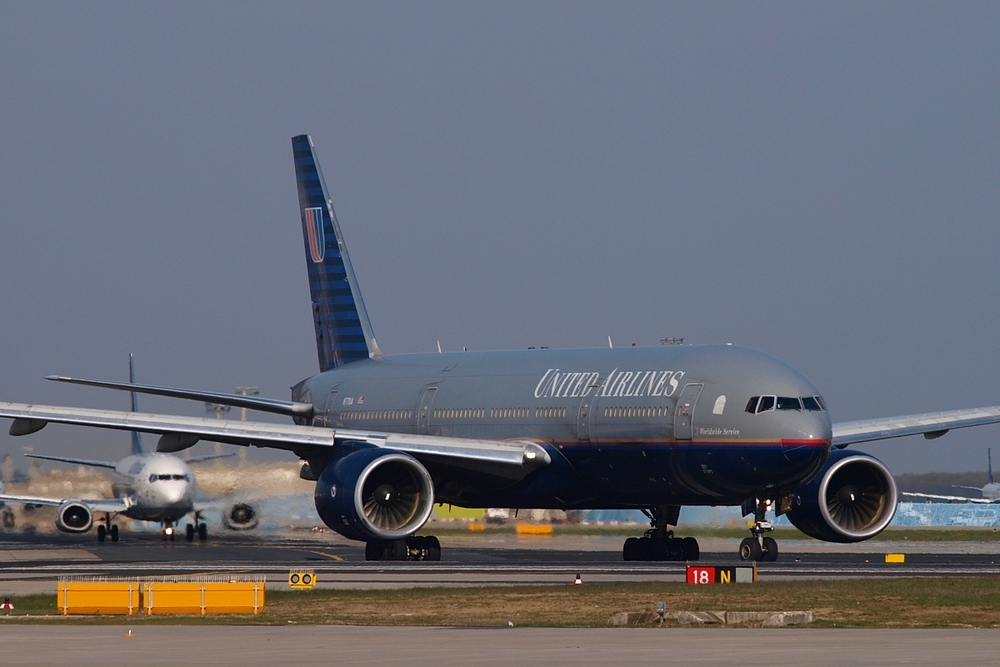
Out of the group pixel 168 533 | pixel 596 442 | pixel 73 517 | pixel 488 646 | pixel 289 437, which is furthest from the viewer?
pixel 73 517

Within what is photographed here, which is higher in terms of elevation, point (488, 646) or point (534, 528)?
point (534, 528)

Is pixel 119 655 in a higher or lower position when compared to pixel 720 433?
lower

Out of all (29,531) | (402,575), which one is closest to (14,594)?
(402,575)

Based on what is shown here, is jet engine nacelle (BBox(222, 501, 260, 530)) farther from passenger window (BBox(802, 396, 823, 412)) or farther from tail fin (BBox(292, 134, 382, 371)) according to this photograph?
passenger window (BBox(802, 396, 823, 412))

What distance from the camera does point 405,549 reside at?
38812 mm

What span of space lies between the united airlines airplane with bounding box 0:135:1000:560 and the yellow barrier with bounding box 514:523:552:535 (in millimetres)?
9868

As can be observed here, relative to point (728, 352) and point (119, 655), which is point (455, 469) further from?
point (119, 655)

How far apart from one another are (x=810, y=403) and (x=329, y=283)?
59.8ft

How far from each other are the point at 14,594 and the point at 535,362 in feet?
52.9

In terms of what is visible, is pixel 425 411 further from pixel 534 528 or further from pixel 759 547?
pixel 534 528

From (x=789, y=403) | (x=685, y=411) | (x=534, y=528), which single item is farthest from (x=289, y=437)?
(x=534, y=528)

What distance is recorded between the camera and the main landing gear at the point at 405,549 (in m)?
38.7

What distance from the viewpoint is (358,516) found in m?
35.7

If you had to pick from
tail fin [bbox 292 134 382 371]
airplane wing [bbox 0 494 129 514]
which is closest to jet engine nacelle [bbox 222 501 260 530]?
tail fin [bbox 292 134 382 371]
